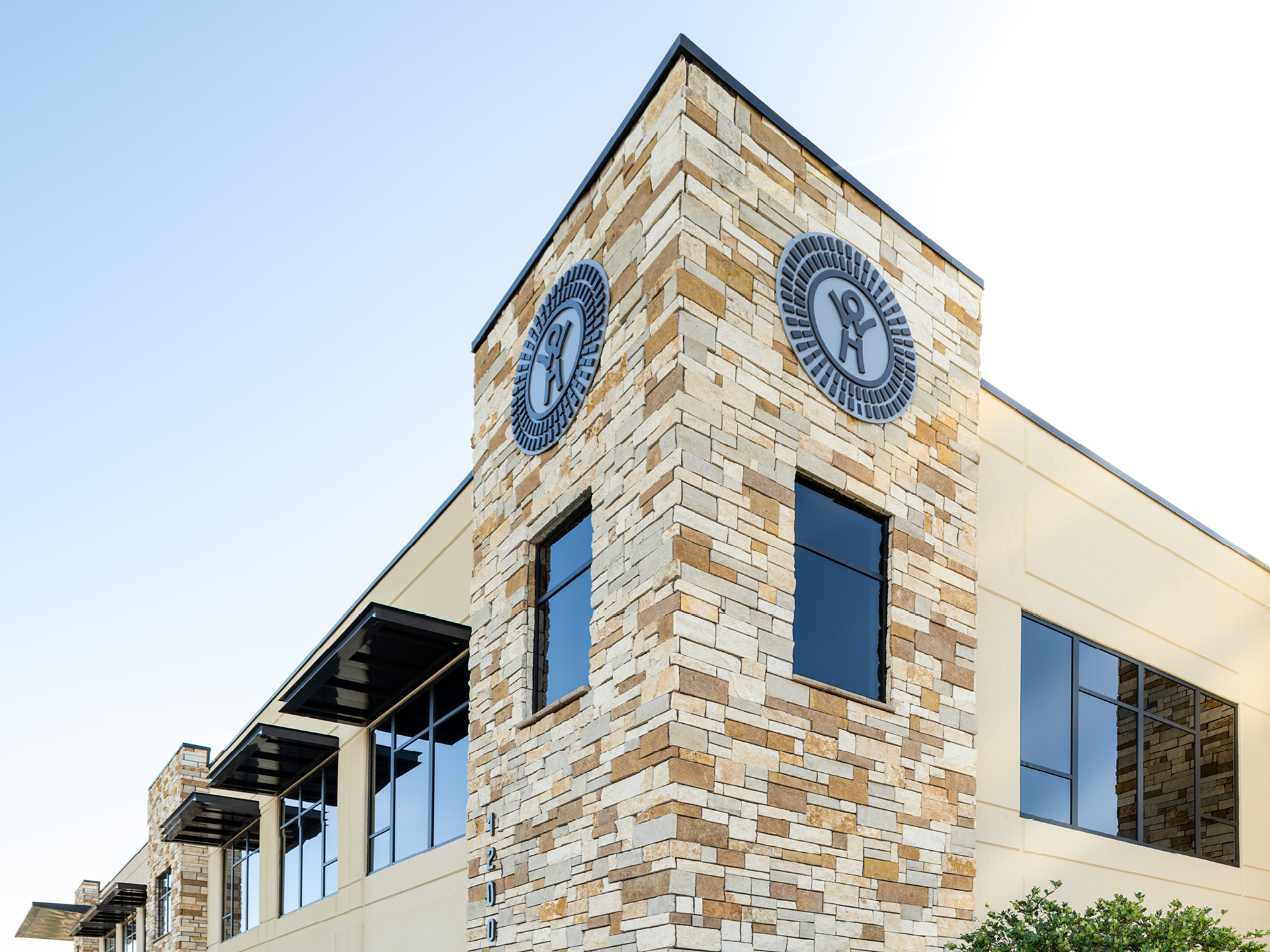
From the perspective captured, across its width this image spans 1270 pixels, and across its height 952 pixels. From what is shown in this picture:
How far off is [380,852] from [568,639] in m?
7.70

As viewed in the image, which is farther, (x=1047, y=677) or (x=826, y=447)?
(x=1047, y=677)

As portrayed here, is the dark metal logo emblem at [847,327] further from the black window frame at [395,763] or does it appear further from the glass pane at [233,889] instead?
the glass pane at [233,889]

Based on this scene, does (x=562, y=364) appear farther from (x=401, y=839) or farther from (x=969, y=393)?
(x=401, y=839)

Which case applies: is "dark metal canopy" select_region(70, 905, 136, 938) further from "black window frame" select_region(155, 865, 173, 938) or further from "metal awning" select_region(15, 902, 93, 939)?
"black window frame" select_region(155, 865, 173, 938)

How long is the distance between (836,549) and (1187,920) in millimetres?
4636

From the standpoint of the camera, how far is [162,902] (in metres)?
33.4

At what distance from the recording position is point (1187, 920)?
34.2 ft

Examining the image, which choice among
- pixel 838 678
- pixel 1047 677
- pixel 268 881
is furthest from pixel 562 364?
pixel 268 881

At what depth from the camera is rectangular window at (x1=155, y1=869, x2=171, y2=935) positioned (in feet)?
107

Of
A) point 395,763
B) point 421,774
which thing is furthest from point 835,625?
point 395,763

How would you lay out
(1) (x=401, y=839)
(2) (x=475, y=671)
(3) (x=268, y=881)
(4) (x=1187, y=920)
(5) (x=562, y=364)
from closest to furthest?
(4) (x=1187, y=920)
(5) (x=562, y=364)
(2) (x=475, y=671)
(1) (x=401, y=839)
(3) (x=268, y=881)

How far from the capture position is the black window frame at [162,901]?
3238 centimetres

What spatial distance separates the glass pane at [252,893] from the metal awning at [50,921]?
25.6 m

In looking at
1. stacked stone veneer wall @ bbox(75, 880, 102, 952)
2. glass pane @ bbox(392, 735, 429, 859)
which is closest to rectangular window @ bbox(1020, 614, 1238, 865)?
glass pane @ bbox(392, 735, 429, 859)
